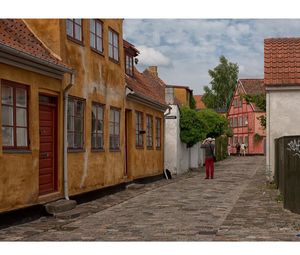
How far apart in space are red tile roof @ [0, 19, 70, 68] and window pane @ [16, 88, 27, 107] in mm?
671

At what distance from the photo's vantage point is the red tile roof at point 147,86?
18400 millimetres

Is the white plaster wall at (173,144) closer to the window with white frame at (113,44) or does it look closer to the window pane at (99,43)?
the window with white frame at (113,44)

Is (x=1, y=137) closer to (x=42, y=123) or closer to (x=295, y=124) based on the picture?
(x=42, y=123)

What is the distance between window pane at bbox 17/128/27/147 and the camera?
371 inches

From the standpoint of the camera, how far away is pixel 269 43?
17750mm

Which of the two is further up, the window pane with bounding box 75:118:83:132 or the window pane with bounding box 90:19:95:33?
the window pane with bounding box 90:19:95:33

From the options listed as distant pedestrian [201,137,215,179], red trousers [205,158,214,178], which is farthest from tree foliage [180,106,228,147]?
red trousers [205,158,214,178]

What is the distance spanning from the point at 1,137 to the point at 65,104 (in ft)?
9.30

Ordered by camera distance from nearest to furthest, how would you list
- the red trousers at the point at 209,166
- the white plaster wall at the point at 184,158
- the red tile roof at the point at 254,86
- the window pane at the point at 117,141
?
the window pane at the point at 117,141, the red tile roof at the point at 254,86, the red trousers at the point at 209,166, the white plaster wall at the point at 184,158

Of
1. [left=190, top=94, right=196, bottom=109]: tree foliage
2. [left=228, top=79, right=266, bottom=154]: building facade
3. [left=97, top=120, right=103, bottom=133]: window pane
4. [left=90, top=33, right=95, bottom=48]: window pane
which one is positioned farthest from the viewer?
[left=190, top=94, right=196, bottom=109]: tree foliage

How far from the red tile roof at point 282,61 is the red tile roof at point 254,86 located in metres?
0.45

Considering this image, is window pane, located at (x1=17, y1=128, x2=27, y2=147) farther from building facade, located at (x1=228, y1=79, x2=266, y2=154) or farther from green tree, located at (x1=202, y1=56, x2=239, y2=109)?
building facade, located at (x1=228, y1=79, x2=266, y2=154)

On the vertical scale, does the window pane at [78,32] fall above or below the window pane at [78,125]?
above

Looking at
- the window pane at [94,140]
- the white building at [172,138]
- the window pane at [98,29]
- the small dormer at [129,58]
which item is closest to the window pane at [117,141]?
the window pane at [94,140]
